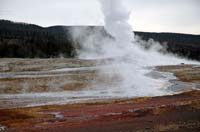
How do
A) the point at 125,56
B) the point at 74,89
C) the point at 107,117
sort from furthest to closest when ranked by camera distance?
the point at 125,56
the point at 74,89
the point at 107,117

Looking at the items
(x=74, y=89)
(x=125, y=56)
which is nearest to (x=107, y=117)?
(x=74, y=89)

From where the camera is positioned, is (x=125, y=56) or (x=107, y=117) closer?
(x=107, y=117)

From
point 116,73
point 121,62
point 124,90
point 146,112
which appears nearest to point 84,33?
point 121,62

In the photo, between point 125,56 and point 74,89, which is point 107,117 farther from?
point 125,56

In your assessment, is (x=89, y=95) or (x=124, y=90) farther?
(x=124, y=90)

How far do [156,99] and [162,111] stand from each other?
→ 393 inches

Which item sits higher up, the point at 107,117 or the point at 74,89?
the point at 107,117

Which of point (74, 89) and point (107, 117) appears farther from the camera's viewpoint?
point (74, 89)

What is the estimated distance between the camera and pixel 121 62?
96750 millimetres

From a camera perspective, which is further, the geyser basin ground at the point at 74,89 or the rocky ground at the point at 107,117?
the geyser basin ground at the point at 74,89

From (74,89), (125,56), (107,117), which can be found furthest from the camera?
(125,56)

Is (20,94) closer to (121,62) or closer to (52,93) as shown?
(52,93)

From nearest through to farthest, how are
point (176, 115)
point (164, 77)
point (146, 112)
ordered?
1. point (176, 115)
2. point (146, 112)
3. point (164, 77)

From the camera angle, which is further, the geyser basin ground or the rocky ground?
the geyser basin ground
